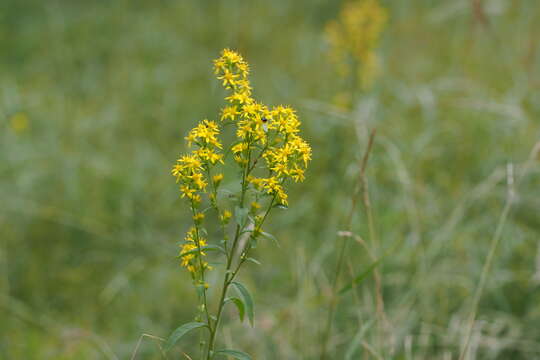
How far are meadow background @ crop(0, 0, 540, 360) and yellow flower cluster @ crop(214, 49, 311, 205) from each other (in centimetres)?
61

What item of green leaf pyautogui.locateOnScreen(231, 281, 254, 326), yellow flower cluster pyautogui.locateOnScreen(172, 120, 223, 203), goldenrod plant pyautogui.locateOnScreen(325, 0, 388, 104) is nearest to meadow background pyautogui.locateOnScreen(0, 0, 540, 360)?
goldenrod plant pyautogui.locateOnScreen(325, 0, 388, 104)

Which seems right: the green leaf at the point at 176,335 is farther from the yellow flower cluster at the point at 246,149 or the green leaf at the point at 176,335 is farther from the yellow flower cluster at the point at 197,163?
the yellow flower cluster at the point at 197,163

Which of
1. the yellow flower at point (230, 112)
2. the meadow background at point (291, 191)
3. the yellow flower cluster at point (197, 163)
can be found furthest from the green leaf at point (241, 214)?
the meadow background at point (291, 191)

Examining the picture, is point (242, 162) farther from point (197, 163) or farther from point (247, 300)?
point (247, 300)

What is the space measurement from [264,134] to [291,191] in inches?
108

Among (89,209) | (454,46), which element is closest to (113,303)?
(89,209)

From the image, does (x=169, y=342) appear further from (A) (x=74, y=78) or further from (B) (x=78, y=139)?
(A) (x=74, y=78)

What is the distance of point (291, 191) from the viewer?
4090 millimetres

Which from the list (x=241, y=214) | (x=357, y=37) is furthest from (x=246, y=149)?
(x=357, y=37)

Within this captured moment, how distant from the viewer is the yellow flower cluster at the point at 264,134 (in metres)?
1.36

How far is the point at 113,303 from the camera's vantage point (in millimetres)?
3346

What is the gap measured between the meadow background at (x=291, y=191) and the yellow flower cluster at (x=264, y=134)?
0.61m

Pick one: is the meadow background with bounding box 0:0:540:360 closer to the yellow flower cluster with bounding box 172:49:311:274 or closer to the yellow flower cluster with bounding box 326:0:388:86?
the yellow flower cluster with bounding box 326:0:388:86

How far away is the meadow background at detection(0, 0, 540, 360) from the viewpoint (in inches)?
111
